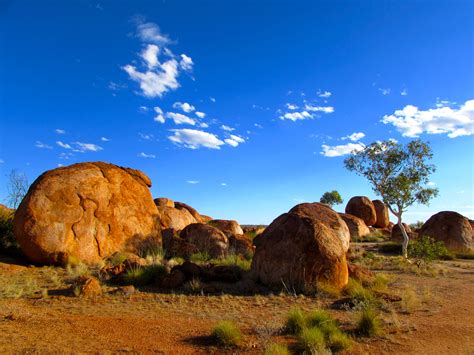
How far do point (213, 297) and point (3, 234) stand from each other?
1093 centimetres

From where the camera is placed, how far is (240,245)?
16828 millimetres

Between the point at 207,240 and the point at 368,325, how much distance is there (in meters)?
10.4

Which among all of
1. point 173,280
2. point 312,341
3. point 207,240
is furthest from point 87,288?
point 207,240

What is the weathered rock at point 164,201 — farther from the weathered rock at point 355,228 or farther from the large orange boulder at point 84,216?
the weathered rock at point 355,228

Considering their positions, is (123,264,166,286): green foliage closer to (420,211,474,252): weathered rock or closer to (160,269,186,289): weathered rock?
(160,269,186,289): weathered rock

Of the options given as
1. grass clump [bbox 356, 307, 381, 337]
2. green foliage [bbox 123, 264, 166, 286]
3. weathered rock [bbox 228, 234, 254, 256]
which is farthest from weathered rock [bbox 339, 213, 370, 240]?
grass clump [bbox 356, 307, 381, 337]

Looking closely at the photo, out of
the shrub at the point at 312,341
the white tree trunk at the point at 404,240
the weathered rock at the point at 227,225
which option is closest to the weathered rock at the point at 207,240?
the weathered rock at the point at 227,225

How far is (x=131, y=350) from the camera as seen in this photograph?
18.6 ft

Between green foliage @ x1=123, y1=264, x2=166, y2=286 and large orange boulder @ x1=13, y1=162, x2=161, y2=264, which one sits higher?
large orange boulder @ x1=13, y1=162, x2=161, y2=264

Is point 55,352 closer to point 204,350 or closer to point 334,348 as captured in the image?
point 204,350

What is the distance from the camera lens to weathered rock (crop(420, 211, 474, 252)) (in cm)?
2227

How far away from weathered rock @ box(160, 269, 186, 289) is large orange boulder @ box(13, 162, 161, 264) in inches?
181

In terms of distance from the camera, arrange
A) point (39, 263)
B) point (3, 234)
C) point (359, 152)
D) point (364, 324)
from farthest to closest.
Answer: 1. point (359, 152)
2. point (3, 234)
3. point (39, 263)
4. point (364, 324)

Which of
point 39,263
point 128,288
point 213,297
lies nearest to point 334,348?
point 213,297
